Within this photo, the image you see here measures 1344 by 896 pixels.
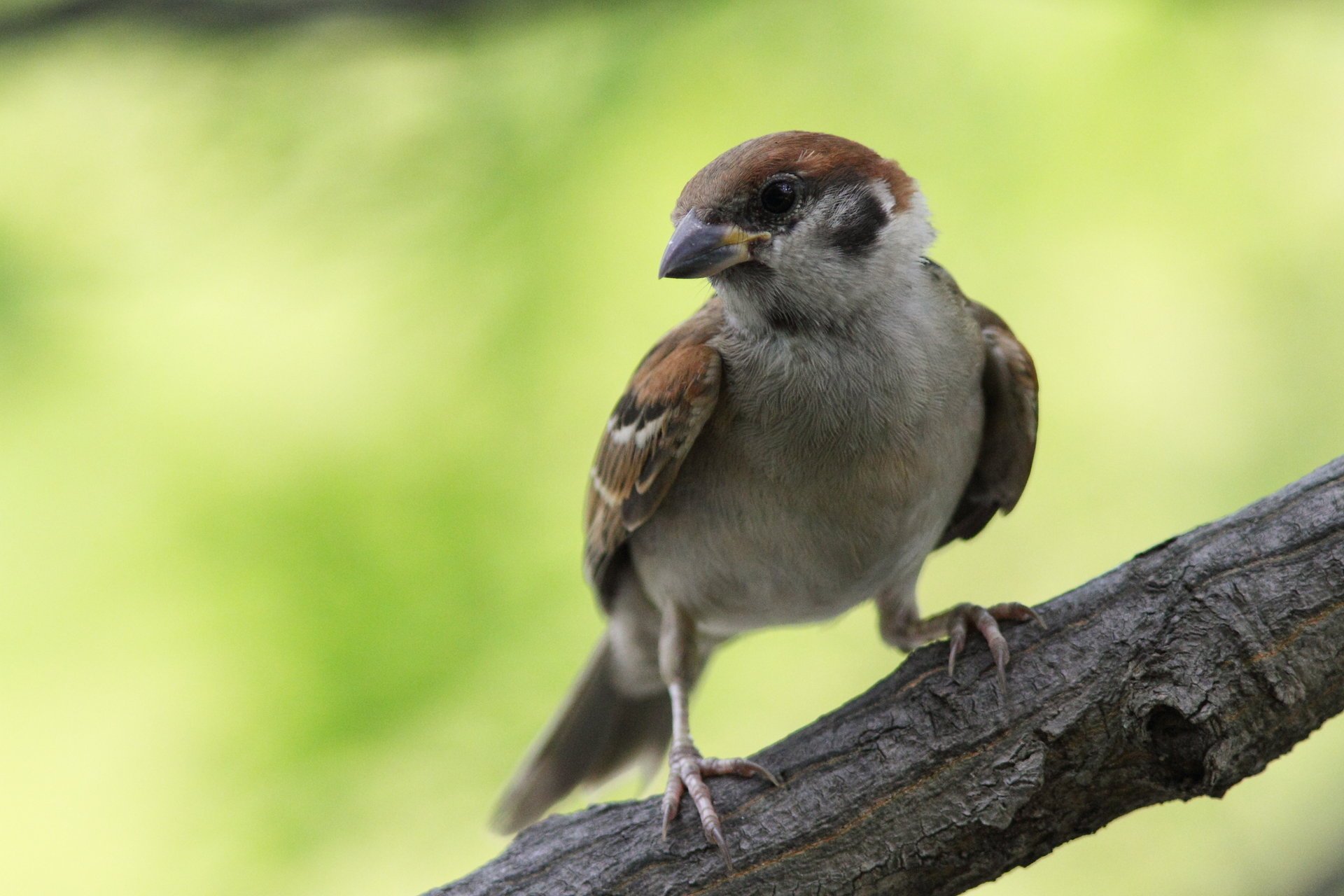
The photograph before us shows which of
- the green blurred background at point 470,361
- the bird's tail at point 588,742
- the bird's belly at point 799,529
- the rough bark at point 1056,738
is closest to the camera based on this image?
the rough bark at point 1056,738

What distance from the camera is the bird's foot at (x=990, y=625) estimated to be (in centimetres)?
354

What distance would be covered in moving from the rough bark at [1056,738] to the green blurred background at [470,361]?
5.92 feet

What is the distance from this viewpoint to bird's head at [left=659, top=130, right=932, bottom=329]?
362cm

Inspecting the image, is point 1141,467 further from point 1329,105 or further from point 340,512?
point 340,512

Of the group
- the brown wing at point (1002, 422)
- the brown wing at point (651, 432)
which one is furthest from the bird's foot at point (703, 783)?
the brown wing at point (1002, 422)

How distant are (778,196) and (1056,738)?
174 cm

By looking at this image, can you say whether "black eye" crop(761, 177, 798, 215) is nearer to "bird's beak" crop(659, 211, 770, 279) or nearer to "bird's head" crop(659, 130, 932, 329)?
"bird's head" crop(659, 130, 932, 329)

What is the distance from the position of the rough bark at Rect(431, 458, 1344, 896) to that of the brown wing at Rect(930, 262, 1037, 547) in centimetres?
83

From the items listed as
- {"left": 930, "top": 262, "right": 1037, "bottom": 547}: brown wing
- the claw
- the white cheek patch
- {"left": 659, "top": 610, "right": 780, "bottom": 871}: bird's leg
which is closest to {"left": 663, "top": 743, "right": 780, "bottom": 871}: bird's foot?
{"left": 659, "top": 610, "right": 780, "bottom": 871}: bird's leg

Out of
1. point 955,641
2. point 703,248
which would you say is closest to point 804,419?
point 703,248

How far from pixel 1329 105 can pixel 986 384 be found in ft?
10.5

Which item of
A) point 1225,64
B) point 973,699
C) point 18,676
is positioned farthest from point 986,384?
point 18,676

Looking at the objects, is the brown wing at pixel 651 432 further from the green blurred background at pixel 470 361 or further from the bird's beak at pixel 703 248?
the green blurred background at pixel 470 361

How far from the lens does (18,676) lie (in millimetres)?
5414
